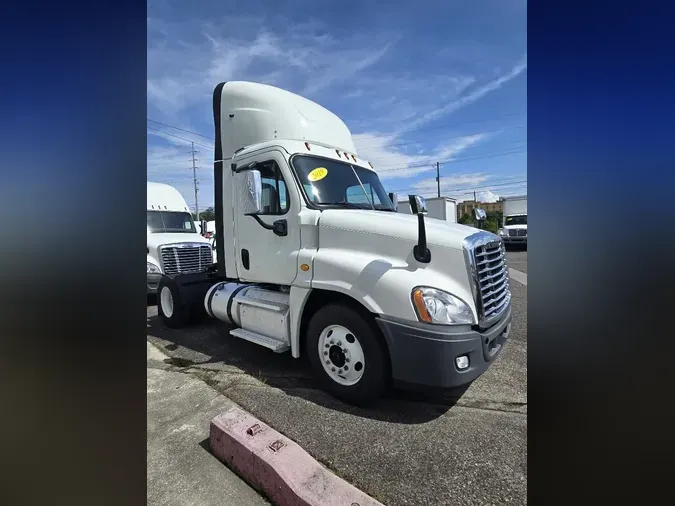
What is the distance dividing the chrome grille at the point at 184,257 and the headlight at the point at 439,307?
20.3 ft

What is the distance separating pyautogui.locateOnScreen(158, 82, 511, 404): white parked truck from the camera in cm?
254

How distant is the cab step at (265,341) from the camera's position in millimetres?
3424

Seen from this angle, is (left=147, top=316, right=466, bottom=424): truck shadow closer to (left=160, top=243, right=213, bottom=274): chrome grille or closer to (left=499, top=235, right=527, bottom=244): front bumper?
(left=160, top=243, right=213, bottom=274): chrome grille

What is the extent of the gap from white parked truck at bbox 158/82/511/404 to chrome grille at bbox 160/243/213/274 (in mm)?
3251

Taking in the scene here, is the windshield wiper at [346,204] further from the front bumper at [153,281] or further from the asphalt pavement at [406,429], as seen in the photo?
the front bumper at [153,281]

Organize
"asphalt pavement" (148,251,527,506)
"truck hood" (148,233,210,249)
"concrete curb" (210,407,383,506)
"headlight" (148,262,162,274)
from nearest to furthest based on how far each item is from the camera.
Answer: "concrete curb" (210,407,383,506) < "asphalt pavement" (148,251,527,506) < "headlight" (148,262,162,274) < "truck hood" (148,233,210,249)

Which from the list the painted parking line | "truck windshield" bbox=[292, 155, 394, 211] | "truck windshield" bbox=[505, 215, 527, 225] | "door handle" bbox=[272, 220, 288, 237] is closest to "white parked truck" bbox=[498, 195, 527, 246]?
"truck windshield" bbox=[505, 215, 527, 225]

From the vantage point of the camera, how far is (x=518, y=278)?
29.6ft

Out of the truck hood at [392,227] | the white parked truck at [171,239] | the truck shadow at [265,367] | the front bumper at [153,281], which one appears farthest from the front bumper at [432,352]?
the white parked truck at [171,239]
